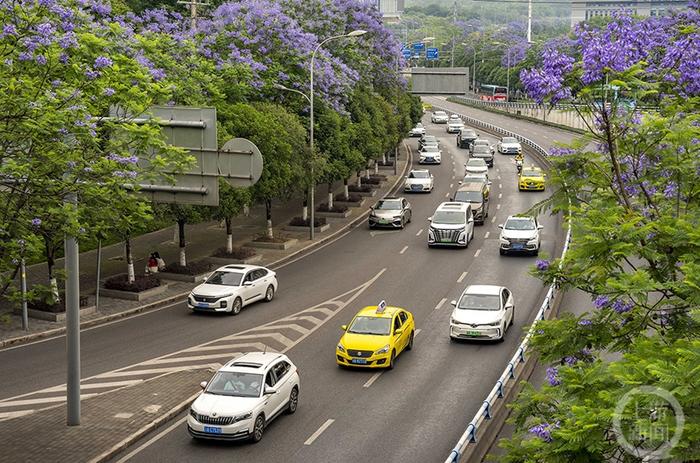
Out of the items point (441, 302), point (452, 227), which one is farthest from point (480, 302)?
point (452, 227)

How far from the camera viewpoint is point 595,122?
1756 centimetres

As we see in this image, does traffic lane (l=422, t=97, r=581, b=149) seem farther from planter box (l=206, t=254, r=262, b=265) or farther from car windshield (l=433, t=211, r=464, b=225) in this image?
planter box (l=206, t=254, r=262, b=265)

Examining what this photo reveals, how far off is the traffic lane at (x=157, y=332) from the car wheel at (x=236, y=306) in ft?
0.70

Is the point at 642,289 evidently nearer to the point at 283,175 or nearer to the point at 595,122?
the point at 595,122

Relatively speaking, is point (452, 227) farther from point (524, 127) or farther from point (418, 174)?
point (524, 127)

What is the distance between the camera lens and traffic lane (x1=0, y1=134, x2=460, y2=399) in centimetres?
2847

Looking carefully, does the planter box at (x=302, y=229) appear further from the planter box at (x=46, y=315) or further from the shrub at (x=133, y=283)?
the planter box at (x=46, y=315)

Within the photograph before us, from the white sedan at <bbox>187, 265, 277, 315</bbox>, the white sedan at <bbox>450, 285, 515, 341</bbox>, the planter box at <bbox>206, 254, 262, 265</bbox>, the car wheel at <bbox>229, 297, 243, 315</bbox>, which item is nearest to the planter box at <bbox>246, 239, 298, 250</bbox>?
the planter box at <bbox>206, 254, 262, 265</bbox>

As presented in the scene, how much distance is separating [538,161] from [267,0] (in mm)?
32805

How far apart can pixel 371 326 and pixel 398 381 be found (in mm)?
2323

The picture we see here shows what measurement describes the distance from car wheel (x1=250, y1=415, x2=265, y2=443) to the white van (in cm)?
2636

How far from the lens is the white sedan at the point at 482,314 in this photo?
31.4 m

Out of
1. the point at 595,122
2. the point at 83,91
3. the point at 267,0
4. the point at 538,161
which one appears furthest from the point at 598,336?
the point at 538,161

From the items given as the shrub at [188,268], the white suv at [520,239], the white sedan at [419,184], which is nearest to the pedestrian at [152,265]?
the shrub at [188,268]
